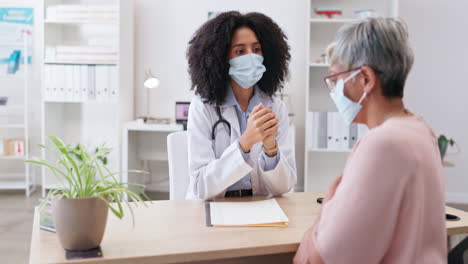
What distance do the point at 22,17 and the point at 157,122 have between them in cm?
172

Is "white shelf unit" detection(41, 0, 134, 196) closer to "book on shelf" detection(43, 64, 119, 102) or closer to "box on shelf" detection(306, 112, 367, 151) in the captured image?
"book on shelf" detection(43, 64, 119, 102)

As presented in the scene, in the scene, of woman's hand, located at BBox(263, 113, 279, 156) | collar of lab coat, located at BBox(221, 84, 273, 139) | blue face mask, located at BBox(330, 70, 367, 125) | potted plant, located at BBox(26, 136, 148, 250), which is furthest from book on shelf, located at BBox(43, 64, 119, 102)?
blue face mask, located at BBox(330, 70, 367, 125)

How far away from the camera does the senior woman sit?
1.03m

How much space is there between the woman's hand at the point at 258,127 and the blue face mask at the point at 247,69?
274mm

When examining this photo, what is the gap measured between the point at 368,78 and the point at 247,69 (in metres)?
0.89

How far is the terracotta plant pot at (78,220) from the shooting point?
119 centimetres

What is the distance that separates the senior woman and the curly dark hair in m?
0.87

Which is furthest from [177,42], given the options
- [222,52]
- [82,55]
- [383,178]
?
[383,178]

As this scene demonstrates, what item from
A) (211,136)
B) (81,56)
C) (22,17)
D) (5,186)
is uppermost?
(22,17)

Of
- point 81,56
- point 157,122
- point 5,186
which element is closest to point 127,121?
point 157,122

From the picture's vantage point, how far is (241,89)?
209 centimetres

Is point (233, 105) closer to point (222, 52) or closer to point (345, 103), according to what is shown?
point (222, 52)

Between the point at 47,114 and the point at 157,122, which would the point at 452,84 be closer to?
the point at 157,122

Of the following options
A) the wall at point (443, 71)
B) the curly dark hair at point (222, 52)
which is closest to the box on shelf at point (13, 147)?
the curly dark hair at point (222, 52)
